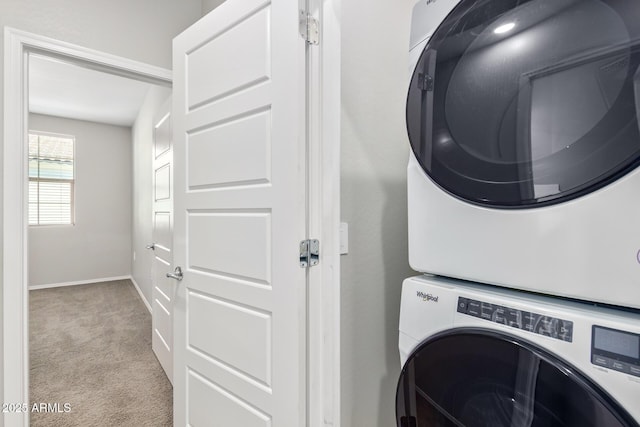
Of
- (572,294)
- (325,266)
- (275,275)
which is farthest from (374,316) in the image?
(572,294)

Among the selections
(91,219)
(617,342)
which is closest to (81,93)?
(91,219)

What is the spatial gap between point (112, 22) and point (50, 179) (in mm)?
4360

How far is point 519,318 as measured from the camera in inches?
23.6

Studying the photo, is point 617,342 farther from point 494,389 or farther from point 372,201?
point 372,201

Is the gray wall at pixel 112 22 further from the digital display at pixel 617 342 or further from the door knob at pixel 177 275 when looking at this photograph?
the digital display at pixel 617 342

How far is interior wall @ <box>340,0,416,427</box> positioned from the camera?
3.74 feet

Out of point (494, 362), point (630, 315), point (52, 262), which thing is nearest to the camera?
point (630, 315)

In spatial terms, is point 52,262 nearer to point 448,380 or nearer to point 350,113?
point 350,113

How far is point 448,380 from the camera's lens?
2.28 feet

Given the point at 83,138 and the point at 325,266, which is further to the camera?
the point at 83,138

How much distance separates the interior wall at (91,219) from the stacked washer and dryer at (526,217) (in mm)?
5715

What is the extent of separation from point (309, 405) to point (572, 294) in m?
0.86

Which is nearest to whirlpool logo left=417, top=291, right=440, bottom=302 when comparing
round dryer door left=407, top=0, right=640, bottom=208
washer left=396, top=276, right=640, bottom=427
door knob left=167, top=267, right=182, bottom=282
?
washer left=396, top=276, right=640, bottom=427

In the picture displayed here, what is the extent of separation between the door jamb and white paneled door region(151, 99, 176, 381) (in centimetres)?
71
